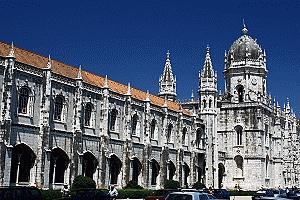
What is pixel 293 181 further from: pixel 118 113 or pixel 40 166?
pixel 40 166

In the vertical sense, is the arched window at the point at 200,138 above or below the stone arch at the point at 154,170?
above

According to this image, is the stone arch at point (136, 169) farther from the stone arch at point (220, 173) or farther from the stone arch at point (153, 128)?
the stone arch at point (220, 173)

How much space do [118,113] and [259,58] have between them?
110 ft

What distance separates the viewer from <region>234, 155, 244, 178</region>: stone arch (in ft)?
230

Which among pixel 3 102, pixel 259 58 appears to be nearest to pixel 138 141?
pixel 3 102

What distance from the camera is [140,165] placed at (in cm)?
5066

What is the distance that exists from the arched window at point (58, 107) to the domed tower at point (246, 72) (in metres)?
37.9

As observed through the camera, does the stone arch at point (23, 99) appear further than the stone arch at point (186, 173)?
No

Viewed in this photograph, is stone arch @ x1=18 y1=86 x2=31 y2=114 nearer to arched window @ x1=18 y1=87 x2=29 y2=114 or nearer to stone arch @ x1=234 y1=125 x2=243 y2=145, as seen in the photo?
arched window @ x1=18 y1=87 x2=29 y2=114

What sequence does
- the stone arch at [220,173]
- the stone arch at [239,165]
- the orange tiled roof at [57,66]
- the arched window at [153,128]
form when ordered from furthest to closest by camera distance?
the stone arch at [239,165]
the stone arch at [220,173]
the arched window at [153,128]
the orange tiled roof at [57,66]

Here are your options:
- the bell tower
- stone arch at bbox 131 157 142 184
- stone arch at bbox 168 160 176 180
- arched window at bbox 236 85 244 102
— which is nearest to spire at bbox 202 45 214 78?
the bell tower

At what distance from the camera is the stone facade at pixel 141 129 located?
121ft

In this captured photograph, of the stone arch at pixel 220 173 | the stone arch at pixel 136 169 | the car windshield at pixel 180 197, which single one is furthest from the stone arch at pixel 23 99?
the stone arch at pixel 220 173

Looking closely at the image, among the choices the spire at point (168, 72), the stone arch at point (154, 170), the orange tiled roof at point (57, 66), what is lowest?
the stone arch at point (154, 170)
